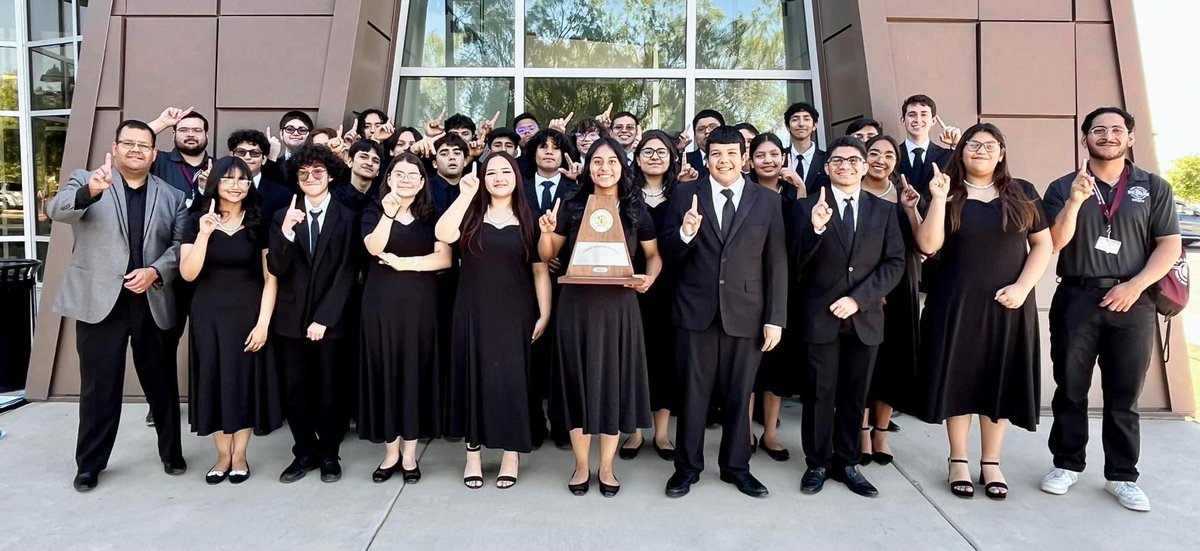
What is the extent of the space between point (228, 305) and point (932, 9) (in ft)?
18.2

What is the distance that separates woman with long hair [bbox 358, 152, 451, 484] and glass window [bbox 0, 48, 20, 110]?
23.2 ft

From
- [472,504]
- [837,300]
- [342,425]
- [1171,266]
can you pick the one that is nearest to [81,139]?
[342,425]

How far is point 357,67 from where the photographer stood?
5613 mm

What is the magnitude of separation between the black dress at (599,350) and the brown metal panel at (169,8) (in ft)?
13.2

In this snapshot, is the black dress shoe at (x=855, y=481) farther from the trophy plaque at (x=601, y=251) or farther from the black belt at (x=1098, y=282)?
the trophy plaque at (x=601, y=251)

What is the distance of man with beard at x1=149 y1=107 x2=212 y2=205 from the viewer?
4508 millimetres

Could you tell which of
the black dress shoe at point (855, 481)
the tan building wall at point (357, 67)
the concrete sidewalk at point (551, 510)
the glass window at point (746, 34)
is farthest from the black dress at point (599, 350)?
the glass window at point (746, 34)

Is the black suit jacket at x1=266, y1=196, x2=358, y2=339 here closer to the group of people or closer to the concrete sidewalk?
the group of people

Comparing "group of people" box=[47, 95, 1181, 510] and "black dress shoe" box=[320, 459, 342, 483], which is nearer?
"group of people" box=[47, 95, 1181, 510]

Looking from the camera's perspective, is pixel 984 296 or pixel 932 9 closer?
pixel 984 296

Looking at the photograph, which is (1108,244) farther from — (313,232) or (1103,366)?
(313,232)

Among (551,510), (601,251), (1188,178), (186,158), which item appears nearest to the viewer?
(601,251)

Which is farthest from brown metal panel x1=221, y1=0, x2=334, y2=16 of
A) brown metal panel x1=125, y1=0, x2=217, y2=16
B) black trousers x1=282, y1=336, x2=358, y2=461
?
black trousers x1=282, y1=336, x2=358, y2=461

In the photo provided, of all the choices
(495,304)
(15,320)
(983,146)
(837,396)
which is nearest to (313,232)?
(495,304)
